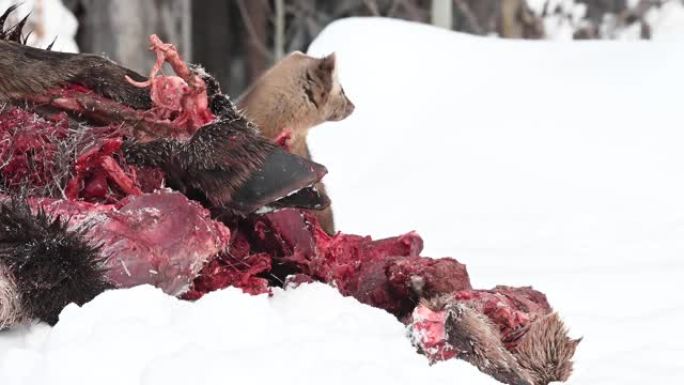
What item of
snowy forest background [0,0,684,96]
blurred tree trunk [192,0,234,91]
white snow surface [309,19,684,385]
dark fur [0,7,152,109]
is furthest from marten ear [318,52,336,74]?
blurred tree trunk [192,0,234,91]

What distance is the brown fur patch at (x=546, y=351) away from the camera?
88.5 inches

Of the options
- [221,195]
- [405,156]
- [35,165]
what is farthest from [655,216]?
[35,165]

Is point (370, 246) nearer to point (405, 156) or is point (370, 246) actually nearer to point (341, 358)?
point (341, 358)

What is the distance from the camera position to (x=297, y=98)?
15.5 feet

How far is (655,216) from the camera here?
433cm

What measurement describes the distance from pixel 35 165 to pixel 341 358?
0.84 m

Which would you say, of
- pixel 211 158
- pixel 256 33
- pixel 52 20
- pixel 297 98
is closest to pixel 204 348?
pixel 211 158

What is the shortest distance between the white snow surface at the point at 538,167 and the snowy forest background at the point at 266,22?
3.01m

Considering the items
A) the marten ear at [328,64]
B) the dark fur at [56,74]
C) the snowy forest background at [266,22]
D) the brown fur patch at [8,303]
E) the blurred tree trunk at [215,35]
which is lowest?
the blurred tree trunk at [215,35]

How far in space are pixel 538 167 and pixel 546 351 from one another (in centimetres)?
275

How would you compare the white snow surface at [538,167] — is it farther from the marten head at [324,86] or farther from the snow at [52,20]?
the snow at [52,20]

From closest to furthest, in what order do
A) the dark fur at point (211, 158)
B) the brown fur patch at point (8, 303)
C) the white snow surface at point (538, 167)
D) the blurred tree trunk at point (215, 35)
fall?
the brown fur patch at point (8, 303), the dark fur at point (211, 158), the white snow surface at point (538, 167), the blurred tree trunk at point (215, 35)

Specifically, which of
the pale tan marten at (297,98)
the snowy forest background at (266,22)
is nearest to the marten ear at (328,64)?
the pale tan marten at (297,98)

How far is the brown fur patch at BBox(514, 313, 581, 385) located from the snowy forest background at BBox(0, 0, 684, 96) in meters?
6.54
